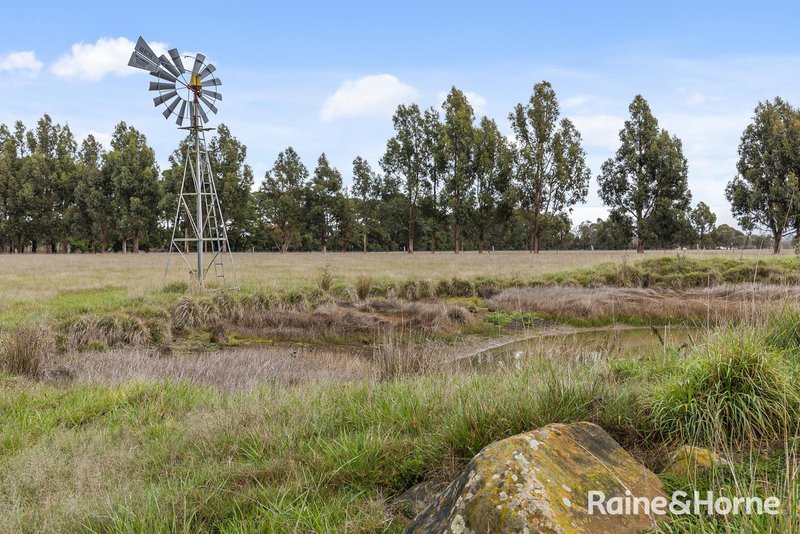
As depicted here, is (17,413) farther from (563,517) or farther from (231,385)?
(563,517)

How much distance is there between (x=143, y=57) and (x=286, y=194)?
156ft

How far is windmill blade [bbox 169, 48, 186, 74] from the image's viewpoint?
1595 cm

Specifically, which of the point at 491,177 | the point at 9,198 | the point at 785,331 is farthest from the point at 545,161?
the point at 9,198

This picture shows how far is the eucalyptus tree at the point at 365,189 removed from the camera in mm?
67938

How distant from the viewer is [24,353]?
27.9ft

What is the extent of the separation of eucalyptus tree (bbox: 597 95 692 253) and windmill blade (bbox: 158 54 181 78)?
40944 mm

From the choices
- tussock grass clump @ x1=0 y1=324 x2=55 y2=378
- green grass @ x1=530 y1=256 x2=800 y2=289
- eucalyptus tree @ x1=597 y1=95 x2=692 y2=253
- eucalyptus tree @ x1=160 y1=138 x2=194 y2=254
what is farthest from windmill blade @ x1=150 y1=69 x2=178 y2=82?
eucalyptus tree @ x1=597 y1=95 x2=692 y2=253

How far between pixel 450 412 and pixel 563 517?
6.35ft

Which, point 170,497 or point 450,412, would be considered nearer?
point 170,497

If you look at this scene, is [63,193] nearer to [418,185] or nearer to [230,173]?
[230,173]

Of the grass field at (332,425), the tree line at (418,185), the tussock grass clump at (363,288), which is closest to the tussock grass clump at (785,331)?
the grass field at (332,425)

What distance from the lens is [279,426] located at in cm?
445

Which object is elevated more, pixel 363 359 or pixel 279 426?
pixel 279 426

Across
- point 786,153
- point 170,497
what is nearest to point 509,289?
point 170,497
